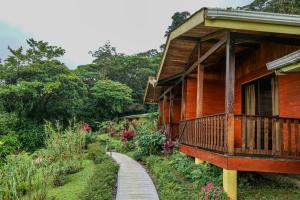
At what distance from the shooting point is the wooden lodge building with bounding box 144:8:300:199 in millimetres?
5961

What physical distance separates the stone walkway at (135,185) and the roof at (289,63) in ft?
13.9

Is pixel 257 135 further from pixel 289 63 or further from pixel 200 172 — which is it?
pixel 200 172

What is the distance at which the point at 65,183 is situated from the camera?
31.4 ft

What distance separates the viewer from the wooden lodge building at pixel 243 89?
235 inches

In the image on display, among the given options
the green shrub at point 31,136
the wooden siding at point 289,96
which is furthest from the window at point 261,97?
the green shrub at point 31,136

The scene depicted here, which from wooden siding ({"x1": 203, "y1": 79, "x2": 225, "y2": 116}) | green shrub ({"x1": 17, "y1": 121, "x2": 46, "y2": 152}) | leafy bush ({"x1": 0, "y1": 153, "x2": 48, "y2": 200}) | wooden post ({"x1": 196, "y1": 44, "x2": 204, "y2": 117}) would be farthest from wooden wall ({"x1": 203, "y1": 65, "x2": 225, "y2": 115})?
green shrub ({"x1": 17, "y1": 121, "x2": 46, "y2": 152})

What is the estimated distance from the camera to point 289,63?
196 inches

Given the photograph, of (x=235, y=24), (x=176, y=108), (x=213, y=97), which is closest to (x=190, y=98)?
(x=213, y=97)

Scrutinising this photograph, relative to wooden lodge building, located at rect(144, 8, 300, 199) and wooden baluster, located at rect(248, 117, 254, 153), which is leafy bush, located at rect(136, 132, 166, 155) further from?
wooden baluster, located at rect(248, 117, 254, 153)

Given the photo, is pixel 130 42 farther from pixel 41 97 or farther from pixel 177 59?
pixel 177 59

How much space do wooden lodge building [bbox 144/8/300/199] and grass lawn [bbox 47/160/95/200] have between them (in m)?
3.41

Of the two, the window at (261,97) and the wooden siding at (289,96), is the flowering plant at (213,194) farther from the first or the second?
the window at (261,97)

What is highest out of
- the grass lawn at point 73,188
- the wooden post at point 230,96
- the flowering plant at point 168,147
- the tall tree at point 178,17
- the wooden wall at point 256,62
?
the tall tree at point 178,17

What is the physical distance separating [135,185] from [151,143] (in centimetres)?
447
